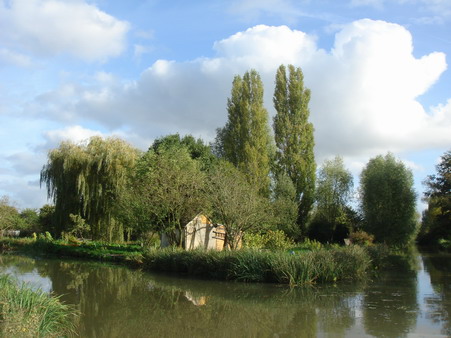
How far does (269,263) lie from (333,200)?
25.0m

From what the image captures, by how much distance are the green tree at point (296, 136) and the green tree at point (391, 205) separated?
522cm

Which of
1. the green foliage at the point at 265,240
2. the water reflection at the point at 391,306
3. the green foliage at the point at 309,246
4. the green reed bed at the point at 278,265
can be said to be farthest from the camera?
the green foliage at the point at 309,246

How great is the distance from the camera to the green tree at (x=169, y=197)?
25.1m

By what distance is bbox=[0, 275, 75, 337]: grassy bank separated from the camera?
6.73 m

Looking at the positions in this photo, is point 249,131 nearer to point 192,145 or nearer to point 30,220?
point 192,145

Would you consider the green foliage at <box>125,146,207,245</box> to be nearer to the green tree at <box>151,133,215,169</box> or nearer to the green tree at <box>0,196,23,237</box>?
the green tree at <box>151,133,215,169</box>

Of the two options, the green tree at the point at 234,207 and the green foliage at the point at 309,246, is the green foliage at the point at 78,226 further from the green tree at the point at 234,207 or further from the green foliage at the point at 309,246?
the green foliage at the point at 309,246

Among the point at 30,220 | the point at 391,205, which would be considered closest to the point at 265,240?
the point at 391,205

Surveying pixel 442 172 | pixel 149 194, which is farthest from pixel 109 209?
pixel 442 172

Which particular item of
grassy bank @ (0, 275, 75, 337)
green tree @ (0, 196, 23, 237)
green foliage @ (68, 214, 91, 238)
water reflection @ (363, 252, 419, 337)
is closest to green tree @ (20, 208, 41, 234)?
green tree @ (0, 196, 23, 237)

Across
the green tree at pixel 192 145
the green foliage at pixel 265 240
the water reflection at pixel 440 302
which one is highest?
the green tree at pixel 192 145

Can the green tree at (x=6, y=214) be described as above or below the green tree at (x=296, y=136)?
below

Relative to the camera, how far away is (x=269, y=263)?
701 inches

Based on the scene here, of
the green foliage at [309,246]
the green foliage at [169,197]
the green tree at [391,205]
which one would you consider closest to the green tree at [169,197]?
the green foliage at [169,197]
